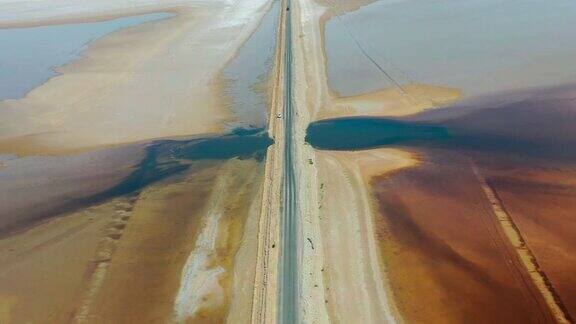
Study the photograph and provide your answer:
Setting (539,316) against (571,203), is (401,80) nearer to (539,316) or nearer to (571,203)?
(571,203)

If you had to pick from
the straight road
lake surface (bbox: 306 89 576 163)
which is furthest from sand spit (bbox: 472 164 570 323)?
the straight road

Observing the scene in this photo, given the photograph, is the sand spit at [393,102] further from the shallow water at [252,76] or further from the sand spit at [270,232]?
the shallow water at [252,76]

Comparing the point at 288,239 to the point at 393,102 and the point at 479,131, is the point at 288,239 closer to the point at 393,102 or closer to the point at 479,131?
the point at 479,131

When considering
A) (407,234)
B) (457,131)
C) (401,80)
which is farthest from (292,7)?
(407,234)

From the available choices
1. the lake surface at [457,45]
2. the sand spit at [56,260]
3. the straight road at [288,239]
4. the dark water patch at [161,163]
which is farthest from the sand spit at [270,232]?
the lake surface at [457,45]

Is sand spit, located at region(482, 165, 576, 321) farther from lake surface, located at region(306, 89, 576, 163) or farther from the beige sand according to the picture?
the beige sand

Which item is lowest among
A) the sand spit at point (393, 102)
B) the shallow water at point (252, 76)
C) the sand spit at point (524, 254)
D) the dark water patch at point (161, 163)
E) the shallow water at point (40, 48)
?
the sand spit at point (524, 254)

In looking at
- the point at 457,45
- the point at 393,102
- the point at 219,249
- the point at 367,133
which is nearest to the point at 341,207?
the point at 219,249
